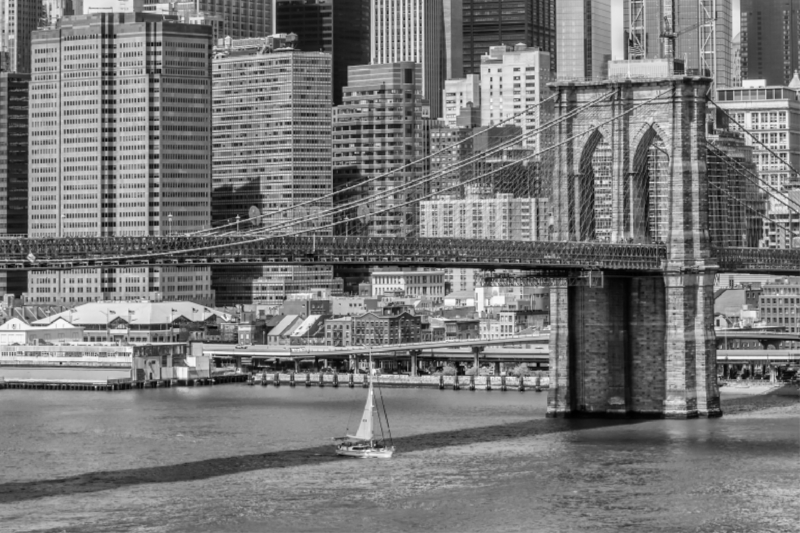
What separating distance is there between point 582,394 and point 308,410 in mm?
14763

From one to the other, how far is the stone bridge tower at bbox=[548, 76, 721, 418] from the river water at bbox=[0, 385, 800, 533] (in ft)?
7.21

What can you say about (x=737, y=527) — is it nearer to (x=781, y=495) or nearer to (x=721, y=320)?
(x=781, y=495)

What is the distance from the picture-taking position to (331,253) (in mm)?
82938

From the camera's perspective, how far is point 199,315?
161000mm

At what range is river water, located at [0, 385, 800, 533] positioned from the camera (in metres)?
63.9

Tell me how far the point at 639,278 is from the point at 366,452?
59.6ft

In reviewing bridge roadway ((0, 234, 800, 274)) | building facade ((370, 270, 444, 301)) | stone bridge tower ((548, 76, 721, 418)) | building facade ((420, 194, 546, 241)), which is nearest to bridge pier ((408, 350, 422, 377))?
building facade ((420, 194, 546, 241))

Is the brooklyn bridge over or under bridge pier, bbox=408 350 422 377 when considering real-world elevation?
over

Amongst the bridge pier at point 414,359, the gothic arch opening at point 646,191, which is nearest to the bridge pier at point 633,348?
the gothic arch opening at point 646,191

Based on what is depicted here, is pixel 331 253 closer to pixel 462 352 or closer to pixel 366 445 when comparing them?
pixel 366 445

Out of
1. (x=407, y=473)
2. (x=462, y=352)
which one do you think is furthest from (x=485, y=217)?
(x=407, y=473)

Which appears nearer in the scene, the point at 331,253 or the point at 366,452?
the point at 366,452

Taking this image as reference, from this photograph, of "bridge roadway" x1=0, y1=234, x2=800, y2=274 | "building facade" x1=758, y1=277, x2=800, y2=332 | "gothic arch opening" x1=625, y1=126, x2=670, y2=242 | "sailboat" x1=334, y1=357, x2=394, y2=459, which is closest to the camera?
"bridge roadway" x1=0, y1=234, x2=800, y2=274

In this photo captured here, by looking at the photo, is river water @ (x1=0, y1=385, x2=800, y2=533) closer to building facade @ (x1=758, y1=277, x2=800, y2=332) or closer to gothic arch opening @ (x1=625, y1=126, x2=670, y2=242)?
gothic arch opening @ (x1=625, y1=126, x2=670, y2=242)
